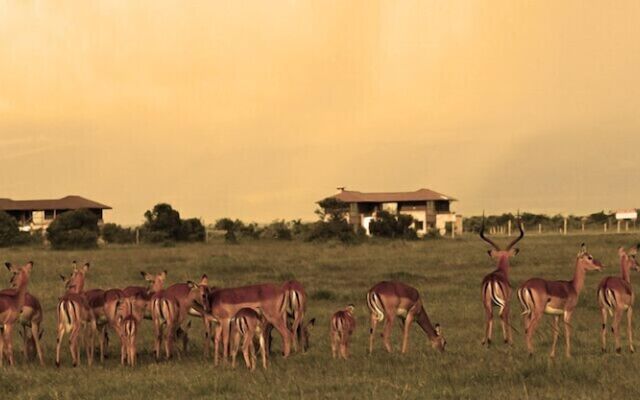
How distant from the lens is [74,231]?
6688cm

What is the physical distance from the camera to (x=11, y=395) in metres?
11.8

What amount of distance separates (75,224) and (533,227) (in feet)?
190

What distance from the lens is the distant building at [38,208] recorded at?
90.0 meters

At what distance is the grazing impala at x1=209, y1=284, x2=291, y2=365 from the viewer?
47.8ft

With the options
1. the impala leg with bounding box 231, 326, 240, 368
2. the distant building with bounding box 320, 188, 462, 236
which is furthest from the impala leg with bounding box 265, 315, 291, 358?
the distant building with bounding box 320, 188, 462, 236

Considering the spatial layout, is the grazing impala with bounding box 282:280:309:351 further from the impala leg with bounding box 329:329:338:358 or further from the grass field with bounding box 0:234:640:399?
the impala leg with bounding box 329:329:338:358

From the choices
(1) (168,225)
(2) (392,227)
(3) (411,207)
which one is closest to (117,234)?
(1) (168,225)

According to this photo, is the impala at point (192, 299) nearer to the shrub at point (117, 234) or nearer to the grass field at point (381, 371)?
the grass field at point (381, 371)

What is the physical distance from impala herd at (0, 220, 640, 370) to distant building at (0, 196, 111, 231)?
76.4 m

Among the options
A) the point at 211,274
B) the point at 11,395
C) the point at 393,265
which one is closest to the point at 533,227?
the point at 393,265

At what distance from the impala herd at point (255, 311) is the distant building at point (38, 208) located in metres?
76.4

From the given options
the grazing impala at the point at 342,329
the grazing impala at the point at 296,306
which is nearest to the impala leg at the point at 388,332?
the grazing impala at the point at 342,329

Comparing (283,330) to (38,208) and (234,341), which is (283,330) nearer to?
(234,341)

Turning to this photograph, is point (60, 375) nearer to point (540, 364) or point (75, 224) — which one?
point (540, 364)
